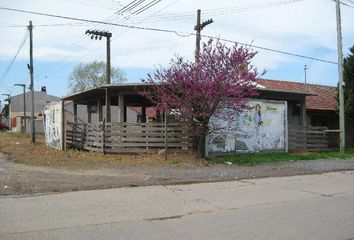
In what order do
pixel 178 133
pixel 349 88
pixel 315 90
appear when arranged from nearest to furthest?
pixel 178 133
pixel 349 88
pixel 315 90

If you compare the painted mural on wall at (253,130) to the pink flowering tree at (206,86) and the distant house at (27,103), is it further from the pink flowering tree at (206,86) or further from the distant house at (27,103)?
the distant house at (27,103)

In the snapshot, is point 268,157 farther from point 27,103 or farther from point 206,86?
point 27,103

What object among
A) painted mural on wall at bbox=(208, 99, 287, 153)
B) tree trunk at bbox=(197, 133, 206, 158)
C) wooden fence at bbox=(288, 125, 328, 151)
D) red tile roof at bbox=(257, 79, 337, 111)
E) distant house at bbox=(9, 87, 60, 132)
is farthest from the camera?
distant house at bbox=(9, 87, 60, 132)

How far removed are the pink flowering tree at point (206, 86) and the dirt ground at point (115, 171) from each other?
1.88 metres

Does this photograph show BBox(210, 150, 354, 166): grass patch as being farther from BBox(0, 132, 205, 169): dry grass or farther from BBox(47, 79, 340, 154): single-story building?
BBox(0, 132, 205, 169): dry grass

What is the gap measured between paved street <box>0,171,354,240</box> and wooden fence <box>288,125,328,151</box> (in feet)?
39.3

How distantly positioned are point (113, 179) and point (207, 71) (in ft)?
20.5

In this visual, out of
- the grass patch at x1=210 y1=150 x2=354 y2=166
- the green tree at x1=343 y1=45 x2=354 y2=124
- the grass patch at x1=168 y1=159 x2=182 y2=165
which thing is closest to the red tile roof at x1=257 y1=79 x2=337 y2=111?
the green tree at x1=343 y1=45 x2=354 y2=124

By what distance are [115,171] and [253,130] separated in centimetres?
822

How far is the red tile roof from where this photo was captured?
31.5m

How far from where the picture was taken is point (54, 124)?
2639 cm

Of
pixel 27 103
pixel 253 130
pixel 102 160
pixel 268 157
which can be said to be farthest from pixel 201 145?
pixel 27 103

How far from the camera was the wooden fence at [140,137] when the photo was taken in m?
20.1

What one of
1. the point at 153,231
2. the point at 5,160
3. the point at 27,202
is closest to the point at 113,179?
the point at 27,202
